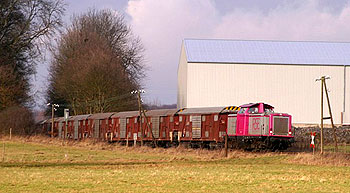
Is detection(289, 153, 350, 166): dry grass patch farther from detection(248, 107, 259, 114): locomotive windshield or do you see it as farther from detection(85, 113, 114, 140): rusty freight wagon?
detection(85, 113, 114, 140): rusty freight wagon

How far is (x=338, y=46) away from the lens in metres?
77.7

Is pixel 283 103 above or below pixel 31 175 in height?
above

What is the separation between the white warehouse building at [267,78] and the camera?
72312 millimetres

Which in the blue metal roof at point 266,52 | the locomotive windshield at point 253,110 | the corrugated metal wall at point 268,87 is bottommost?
the locomotive windshield at point 253,110

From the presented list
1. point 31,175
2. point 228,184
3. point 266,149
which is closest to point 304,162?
point 266,149

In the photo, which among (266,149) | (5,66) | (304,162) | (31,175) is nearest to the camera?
(31,175)

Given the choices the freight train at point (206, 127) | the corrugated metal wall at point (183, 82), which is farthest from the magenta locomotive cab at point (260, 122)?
the corrugated metal wall at point (183, 82)

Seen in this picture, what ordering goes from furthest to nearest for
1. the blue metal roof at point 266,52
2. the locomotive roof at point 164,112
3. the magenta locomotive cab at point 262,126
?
1. the blue metal roof at point 266,52
2. the locomotive roof at point 164,112
3. the magenta locomotive cab at point 262,126

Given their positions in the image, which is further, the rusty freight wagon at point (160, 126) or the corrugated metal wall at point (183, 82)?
the corrugated metal wall at point (183, 82)

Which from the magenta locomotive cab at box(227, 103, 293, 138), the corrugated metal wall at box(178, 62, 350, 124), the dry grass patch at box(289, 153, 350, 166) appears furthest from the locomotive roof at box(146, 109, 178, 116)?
the dry grass patch at box(289, 153, 350, 166)

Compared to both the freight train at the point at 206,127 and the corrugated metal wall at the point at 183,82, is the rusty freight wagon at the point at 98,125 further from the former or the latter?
the corrugated metal wall at the point at 183,82

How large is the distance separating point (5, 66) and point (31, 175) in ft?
158

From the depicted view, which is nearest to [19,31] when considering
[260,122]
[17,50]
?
[17,50]

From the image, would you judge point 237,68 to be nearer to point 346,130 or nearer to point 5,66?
point 346,130
